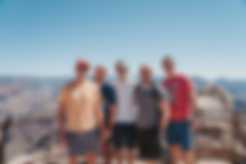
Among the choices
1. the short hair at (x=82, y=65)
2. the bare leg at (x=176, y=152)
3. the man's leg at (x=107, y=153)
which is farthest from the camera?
the bare leg at (x=176, y=152)

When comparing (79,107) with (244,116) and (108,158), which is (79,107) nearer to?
(108,158)

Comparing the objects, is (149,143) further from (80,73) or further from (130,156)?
(80,73)

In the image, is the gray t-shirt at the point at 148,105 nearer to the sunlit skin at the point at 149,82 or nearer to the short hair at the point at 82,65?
the sunlit skin at the point at 149,82

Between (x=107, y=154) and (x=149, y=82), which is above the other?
(x=149, y=82)

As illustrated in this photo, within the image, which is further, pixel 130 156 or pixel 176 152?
pixel 176 152

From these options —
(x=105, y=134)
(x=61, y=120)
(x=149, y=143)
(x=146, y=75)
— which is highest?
(x=146, y=75)

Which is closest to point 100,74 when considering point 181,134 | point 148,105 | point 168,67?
point 148,105

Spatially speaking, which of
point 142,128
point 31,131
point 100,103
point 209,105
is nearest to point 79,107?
point 100,103

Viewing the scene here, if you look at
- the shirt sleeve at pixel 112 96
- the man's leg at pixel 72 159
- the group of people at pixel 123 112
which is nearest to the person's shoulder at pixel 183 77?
the group of people at pixel 123 112
